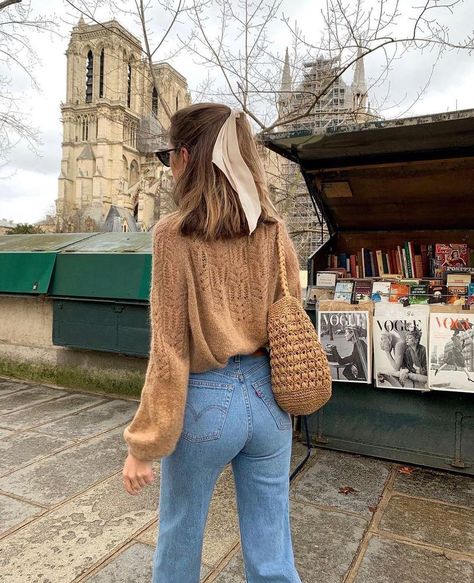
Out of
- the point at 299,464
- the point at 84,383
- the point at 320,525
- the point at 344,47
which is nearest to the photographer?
the point at 320,525

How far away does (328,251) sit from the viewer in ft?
14.0

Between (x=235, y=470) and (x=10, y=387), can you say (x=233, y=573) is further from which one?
(x=10, y=387)

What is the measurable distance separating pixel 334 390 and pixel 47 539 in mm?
2167

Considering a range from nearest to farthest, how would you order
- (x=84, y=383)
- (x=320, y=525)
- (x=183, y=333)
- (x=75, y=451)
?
(x=183, y=333)
(x=320, y=525)
(x=75, y=451)
(x=84, y=383)

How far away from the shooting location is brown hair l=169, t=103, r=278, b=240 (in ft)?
4.43

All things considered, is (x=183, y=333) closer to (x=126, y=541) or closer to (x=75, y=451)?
(x=126, y=541)

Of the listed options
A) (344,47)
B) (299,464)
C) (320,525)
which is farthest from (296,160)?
(344,47)

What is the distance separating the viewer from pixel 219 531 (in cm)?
267

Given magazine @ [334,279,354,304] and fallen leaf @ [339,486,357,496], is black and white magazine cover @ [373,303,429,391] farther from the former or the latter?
fallen leaf @ [339,486,357,496]

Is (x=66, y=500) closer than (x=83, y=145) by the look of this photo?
Yes

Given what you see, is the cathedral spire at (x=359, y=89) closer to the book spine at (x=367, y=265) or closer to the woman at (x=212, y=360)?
the book spine at (x=367, y=265)

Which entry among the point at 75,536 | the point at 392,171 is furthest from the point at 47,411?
the point at 392,171

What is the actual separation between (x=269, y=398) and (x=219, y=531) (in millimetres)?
1637

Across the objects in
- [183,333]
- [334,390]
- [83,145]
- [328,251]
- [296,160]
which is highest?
[83,145]
